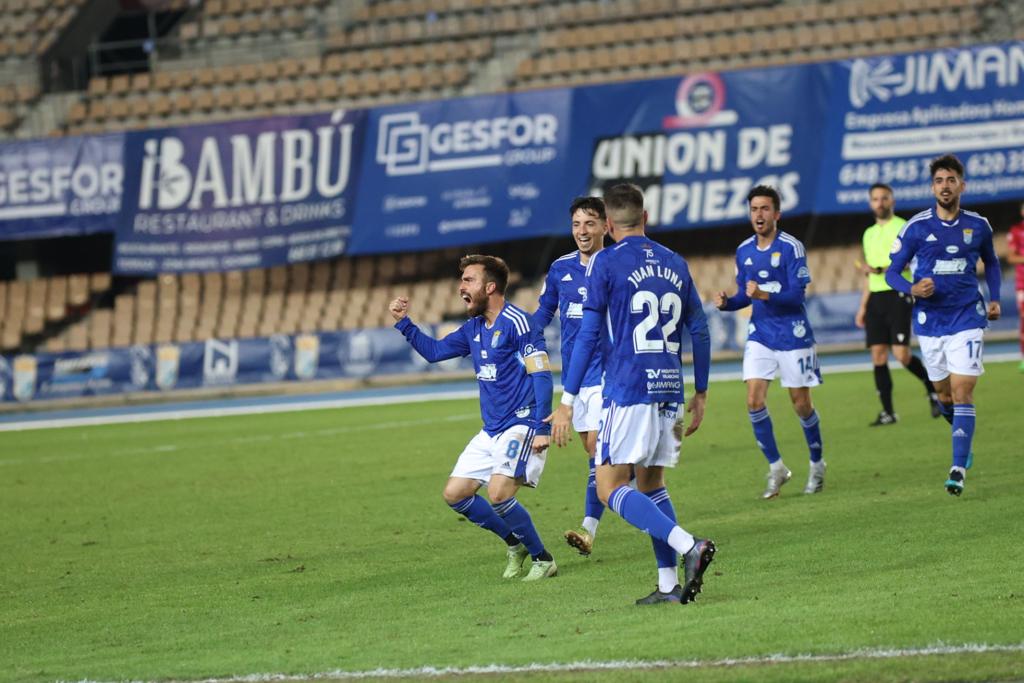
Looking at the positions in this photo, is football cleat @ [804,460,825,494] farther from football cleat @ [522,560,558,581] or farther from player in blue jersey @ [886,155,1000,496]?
football cleat @ [522,560,558,581]

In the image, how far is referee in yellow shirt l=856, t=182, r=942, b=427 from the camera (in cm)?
1548

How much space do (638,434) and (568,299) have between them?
2.73 metres

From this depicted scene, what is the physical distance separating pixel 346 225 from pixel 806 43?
9.62 m

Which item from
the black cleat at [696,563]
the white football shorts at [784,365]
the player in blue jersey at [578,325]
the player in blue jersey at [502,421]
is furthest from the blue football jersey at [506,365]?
the white football shorts at [784,365]

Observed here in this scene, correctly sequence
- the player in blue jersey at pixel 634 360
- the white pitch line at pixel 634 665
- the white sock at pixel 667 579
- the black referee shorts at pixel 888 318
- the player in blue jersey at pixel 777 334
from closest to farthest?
the white pitch line at pixel 634 665, the player in blue jersey at pixel 634 360, the white sock at pixel 667 579, the player in blue jersey at pixel 777 334, the black referee shorts at pixel 888 318

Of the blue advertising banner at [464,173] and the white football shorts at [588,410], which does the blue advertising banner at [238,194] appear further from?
the white football shorts at [588,410]

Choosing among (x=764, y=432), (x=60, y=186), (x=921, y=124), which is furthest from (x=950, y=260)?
(x=60, y=186)

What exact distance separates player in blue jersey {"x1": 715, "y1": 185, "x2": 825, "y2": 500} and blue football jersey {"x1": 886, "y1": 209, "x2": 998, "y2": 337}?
91 cm

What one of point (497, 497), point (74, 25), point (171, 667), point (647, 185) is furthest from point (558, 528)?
point (74, 25)

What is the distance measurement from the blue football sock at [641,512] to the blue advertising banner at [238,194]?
73.5ft

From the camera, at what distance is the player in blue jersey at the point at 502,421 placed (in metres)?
9.03

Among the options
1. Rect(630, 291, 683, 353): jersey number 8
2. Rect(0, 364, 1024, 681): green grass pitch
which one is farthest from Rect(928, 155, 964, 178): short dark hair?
Rect(630, 291, 683, 353): jersey number 8

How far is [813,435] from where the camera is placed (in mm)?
11906

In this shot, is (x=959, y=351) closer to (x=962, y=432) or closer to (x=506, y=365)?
(x=962, y=432)
